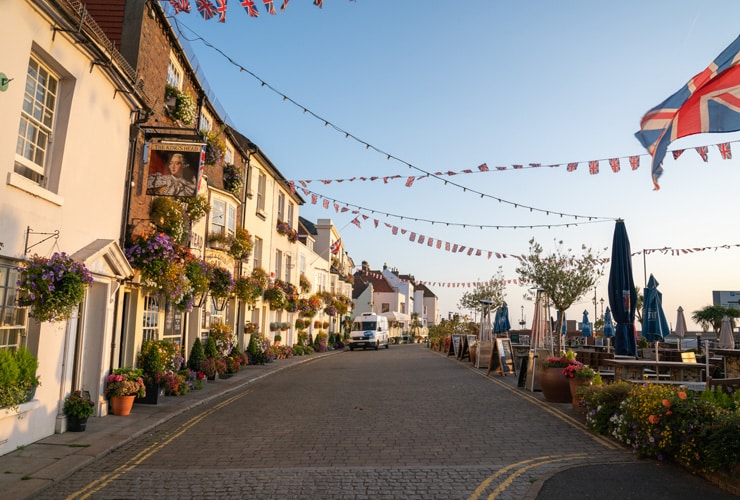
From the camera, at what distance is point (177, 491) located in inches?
250

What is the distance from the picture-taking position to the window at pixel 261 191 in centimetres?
2553

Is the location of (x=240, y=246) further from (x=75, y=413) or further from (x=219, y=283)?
(x=75, y=413)

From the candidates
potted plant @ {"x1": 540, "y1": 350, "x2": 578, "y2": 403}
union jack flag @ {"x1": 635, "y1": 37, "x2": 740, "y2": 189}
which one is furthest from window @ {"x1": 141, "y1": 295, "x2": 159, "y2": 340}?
union jack flag @ {"x1": 635, "y1": 37, "x2": 740, "y2": 189}

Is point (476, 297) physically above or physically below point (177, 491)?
above

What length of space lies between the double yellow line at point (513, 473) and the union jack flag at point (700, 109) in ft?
13.3

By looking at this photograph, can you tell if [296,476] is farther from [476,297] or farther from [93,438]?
[476,297]

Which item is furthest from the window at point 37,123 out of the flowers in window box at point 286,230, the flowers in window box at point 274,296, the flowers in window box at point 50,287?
the flowers in window box at point 286,230

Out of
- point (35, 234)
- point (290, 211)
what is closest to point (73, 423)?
point (35, 234)

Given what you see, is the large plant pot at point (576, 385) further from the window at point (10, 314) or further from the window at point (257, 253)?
the window at point (257, 253)

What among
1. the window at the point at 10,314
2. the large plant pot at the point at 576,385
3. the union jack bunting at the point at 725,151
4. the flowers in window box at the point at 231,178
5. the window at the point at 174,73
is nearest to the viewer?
the window at the point at 10,314

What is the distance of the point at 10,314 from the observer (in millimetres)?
8109

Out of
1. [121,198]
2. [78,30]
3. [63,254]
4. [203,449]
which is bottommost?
[203,449]

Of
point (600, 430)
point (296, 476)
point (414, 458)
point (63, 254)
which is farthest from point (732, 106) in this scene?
point (63, 254)

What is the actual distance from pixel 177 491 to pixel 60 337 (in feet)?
14.5
